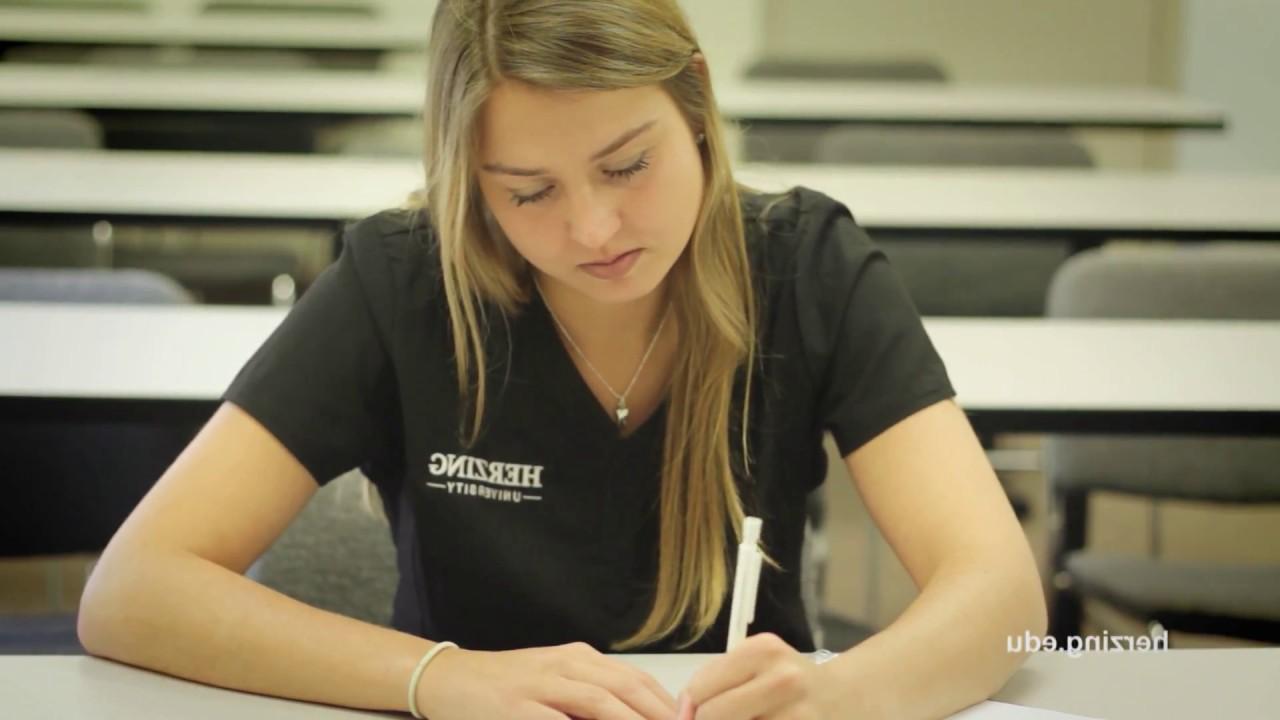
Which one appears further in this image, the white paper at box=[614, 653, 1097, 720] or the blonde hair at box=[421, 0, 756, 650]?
the blonde hair at box=[421, 0, 756, 650]

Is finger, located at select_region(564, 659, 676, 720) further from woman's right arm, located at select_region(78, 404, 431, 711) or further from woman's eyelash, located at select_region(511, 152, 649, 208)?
woman's eyelash, located at select_region(511, 152, 649, 208)

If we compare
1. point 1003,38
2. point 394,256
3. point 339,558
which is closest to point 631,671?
point 394,256

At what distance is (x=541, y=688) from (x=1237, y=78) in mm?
5043

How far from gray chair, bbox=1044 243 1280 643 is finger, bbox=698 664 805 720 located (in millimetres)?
1136

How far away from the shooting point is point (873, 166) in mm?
3264

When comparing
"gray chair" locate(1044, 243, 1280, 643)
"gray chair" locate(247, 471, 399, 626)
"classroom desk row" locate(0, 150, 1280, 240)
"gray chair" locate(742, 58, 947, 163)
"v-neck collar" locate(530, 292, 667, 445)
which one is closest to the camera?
"v-neck collar" locate(530, 292, 667, 445)

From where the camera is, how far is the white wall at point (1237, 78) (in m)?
4.89

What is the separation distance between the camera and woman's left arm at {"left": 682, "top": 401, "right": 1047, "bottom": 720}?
0.80 metres

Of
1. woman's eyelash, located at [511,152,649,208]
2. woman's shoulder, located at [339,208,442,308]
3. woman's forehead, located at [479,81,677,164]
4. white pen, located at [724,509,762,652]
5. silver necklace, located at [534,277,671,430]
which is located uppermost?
woman's forehead, located at [479,81,677,164]

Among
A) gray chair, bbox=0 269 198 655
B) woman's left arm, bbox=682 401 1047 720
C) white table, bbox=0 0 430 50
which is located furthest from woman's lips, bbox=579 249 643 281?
white table, bbox=0 0 430 50

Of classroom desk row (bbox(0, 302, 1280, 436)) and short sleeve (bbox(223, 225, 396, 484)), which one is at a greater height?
short sleeve (bbox(223, 225, 396, 484))

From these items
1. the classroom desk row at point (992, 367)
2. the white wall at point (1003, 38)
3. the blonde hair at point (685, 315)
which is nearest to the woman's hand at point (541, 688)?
the blonde hair at point (685, 315)

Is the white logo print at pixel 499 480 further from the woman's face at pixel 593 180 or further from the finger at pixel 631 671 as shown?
the finger at pixel 631 671

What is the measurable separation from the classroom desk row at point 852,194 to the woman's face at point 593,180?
137 centimetres
